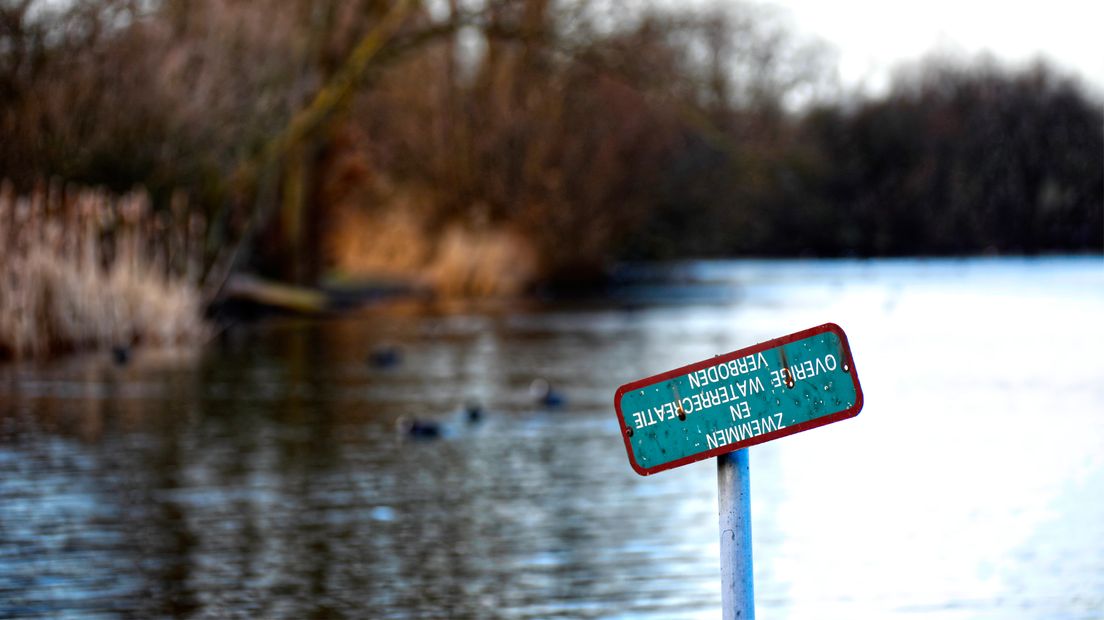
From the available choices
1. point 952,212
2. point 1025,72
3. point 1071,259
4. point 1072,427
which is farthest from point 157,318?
point 1071,259

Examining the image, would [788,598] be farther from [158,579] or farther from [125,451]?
[125,451]

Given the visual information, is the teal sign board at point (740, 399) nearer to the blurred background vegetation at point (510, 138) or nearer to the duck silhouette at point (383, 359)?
the duck silhouette at point (383, 359)

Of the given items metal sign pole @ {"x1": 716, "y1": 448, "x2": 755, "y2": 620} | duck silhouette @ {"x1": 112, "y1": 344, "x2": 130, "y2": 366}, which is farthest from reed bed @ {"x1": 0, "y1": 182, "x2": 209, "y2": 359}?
metal sign pole @ {"x1": 716, "y1": 448, "x2": 755, "y2": 620}

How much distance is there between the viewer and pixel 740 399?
15.8 feet

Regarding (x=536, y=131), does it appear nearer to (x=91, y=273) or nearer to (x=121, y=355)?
(x=91, y=273)

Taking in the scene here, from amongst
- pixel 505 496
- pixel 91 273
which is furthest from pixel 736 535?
pixel 91 273

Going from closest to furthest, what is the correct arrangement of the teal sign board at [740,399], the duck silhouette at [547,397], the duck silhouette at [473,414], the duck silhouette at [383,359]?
the teal sign board at [740,399] < the duck silhouette at [473,414] < the duck silhouette at [547,397] < the duck silhouette at [383,359]

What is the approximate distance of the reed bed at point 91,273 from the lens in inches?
858

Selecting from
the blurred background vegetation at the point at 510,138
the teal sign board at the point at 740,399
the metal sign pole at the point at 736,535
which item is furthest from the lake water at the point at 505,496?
the blurred background vegetation at the point at 510,138

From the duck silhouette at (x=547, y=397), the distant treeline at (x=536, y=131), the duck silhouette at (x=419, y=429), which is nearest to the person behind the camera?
the duck silhouette at (x=419, y=429)

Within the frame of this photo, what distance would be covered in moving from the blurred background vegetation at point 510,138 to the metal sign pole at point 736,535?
17.9 meters

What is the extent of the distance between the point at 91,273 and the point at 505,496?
12.5 m

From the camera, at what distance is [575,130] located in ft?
140

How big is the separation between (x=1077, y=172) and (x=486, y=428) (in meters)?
18.0
